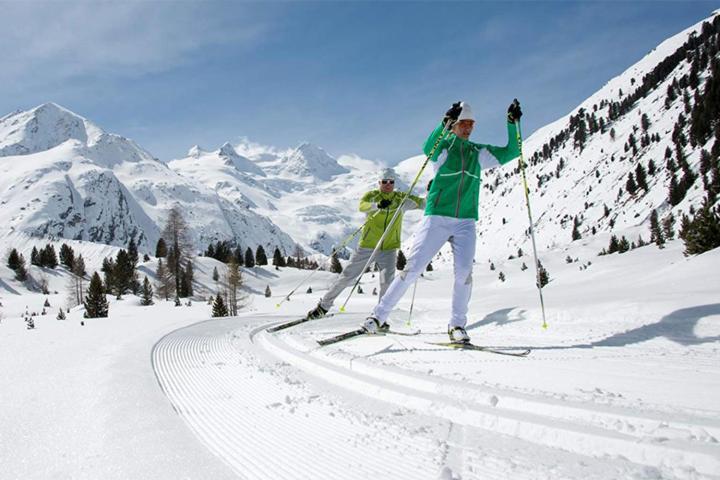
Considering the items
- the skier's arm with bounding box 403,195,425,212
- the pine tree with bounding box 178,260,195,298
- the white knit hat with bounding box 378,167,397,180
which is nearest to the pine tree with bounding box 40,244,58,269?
the pine tree with bounding box 178,260,195,298

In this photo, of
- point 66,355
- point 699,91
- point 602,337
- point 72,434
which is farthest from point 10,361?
point 699,91

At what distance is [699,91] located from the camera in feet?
331

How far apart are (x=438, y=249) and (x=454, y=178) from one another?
0.88m

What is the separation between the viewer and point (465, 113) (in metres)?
5.24

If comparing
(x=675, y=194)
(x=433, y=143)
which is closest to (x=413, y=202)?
(x=433, y=143)

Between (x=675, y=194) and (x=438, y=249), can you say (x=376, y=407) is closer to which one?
(x=438, y=249)

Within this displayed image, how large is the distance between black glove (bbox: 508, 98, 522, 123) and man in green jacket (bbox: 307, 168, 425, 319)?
231cm

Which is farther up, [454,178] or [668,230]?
[668,230]

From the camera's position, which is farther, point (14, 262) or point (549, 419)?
point (14, 262)

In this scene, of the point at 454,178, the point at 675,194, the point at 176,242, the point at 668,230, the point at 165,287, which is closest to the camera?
the point at 454,178

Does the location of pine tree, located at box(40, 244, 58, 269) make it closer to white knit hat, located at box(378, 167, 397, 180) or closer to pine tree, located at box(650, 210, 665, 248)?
white knit hat, located at box(378, 167, 397, 180)

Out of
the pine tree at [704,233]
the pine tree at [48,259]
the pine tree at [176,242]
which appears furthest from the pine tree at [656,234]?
the pine tree at [48,259]

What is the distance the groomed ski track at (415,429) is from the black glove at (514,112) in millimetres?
3080

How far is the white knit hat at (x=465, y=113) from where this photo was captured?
5207mm
